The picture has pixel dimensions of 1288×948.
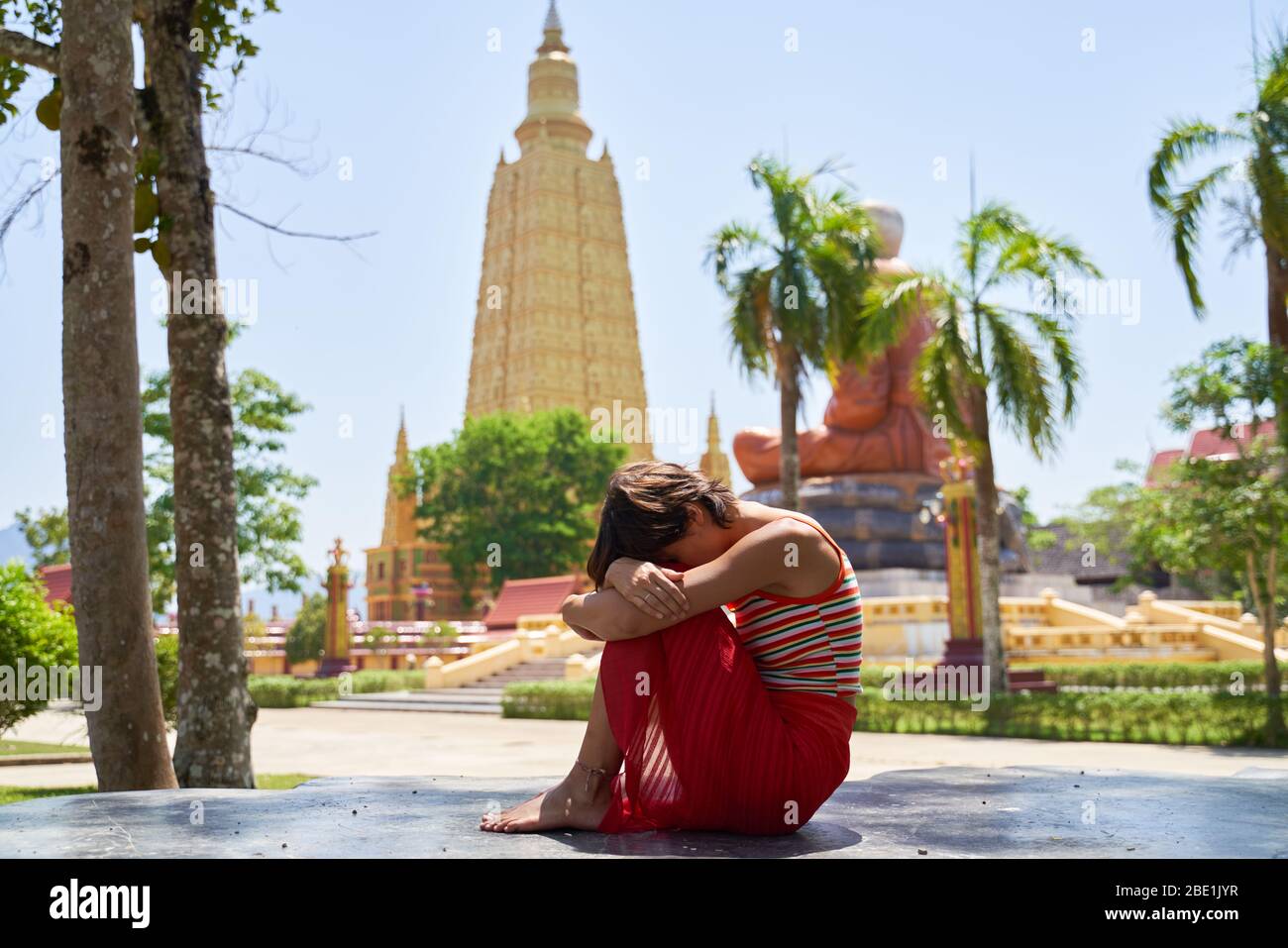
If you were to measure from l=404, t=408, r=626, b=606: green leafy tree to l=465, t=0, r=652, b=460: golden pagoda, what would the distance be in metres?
12.4

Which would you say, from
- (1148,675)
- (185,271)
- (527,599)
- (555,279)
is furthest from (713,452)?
(185,271)

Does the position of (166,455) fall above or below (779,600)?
above

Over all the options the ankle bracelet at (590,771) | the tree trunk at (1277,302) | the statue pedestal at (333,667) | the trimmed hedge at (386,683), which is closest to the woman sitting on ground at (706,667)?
the ankle bracelet at (590,771)

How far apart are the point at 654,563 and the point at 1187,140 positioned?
11.4m

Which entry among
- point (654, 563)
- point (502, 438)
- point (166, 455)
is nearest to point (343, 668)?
→ point (166, 455)

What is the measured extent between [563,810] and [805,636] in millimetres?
747

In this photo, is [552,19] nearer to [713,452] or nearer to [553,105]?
[553,105]

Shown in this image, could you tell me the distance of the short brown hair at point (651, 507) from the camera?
3018mm

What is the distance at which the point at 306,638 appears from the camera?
3200cm

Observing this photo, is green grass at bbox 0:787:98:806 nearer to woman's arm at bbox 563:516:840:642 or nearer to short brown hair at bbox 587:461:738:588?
short brown hair at bbox 587:461:738:588

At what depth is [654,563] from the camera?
3018 millimetres

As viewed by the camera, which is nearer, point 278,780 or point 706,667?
point 706,667

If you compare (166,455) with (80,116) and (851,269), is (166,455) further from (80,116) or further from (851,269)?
(80,116)

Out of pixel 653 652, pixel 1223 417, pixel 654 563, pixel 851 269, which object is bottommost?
pixel 653 652
